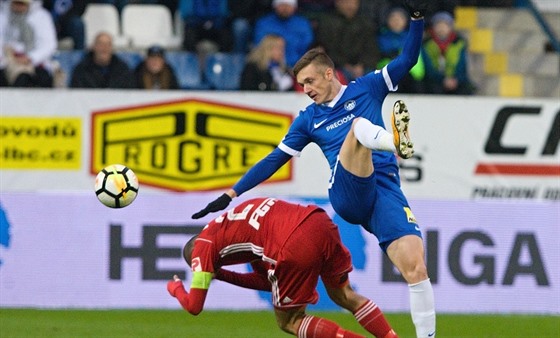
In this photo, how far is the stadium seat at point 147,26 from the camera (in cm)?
1658

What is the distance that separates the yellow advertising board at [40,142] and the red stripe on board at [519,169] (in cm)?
471

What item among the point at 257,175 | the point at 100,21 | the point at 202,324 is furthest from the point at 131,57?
the point at 257,175

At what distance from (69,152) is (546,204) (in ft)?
17.6

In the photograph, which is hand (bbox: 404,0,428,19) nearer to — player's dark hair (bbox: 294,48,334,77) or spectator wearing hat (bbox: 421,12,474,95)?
player's dark hair (bbox: 294,48,334,77)

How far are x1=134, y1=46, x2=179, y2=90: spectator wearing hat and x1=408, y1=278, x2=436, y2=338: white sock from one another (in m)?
7.45

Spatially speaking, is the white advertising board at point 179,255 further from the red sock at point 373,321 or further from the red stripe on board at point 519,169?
the red sock at point 373,321

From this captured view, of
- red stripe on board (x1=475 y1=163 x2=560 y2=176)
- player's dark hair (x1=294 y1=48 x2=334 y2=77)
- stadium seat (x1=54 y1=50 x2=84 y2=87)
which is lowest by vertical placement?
red stripe on board (x1=475 y1=163 x2=560 y2=176)

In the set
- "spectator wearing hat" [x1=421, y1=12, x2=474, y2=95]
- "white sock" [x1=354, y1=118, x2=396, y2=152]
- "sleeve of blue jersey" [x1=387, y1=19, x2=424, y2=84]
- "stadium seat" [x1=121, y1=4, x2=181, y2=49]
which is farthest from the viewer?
"stadium seat" [x1=121, y1=4, x2=181, y2=49]

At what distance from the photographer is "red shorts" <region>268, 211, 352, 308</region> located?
8422mm

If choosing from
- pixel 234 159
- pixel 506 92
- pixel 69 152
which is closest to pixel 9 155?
pixel 69 152

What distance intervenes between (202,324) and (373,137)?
3786mm

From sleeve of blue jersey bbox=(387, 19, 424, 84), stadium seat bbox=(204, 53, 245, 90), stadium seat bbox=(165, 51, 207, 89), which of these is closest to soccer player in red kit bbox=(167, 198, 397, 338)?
sleeve of blue jersey bbox=(387, 19, 424, 84)

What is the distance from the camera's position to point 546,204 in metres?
13.0

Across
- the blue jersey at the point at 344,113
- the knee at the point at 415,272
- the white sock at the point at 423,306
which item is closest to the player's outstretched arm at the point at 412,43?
the blue jersey at the point at 344,113
